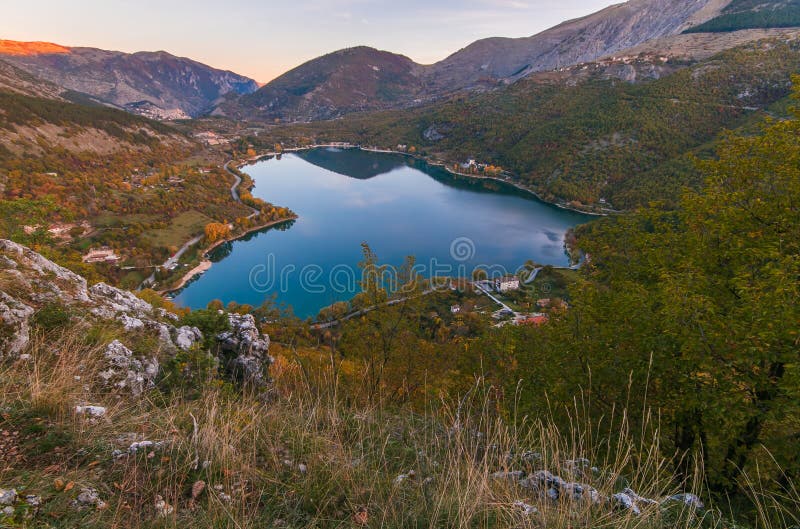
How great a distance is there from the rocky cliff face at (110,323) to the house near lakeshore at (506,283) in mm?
46574

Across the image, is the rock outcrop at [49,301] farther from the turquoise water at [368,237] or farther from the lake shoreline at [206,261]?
the lake shoreline at [206,261]

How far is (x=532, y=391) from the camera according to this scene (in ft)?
21.1

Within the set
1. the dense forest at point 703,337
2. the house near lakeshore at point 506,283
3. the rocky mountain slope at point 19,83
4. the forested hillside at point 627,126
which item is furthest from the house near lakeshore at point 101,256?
the forested hillside at point 627,126

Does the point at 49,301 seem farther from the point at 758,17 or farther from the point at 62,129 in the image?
the point at 758,17

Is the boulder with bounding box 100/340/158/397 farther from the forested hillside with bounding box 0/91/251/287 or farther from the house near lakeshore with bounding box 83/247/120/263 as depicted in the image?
the house near lakeshore with bounding box 83/247/120/263

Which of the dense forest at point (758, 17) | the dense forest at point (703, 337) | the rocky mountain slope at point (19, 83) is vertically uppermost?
the dense forest at point (758, 17)

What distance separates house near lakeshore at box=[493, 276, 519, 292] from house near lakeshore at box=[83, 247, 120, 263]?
54.6 metres

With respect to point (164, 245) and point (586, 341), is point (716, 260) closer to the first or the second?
point (586, 341)

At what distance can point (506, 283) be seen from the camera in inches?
2034

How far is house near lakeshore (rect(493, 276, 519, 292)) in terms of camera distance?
168ft

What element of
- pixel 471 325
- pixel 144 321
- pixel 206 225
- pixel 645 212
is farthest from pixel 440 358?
pixel 206 225

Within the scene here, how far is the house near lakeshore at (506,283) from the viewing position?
51125 mm

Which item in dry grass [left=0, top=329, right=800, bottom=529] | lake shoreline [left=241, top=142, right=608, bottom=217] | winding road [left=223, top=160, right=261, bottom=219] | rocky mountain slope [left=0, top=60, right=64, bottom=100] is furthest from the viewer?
rocky mountain slope [left=0, top=60, right=64, bottom=100]

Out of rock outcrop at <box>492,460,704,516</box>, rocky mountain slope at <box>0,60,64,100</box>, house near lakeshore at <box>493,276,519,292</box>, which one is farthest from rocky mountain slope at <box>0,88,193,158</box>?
rock outcrop at <box>492,460,704,516</box>
